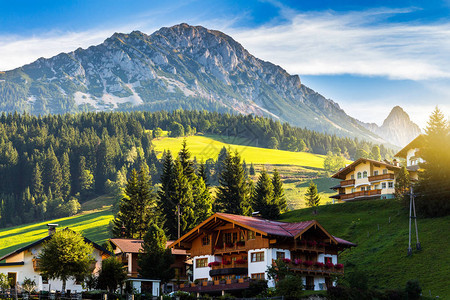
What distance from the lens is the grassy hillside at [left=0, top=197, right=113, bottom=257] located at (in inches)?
5605

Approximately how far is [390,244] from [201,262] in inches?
955

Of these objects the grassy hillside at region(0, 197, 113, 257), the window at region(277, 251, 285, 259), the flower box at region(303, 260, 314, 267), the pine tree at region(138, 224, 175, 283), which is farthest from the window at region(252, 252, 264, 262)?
the grassy hillside at region(0, 197, 113, 257)

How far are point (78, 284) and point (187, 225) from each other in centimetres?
2983

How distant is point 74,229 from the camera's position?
15262 cm

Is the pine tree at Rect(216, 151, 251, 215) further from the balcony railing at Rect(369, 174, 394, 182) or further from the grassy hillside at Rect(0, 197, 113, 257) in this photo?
the grassy hillside at Rect(0, 197, 113, 257)

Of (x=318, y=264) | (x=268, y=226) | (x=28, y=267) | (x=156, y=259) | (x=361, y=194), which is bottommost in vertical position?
(x=28, y=267)

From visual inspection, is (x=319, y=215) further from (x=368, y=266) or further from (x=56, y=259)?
(x=56, y=259)

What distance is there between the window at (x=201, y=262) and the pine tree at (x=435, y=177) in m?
32.0

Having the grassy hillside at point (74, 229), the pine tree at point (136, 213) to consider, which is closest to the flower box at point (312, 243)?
the pine tree at point (136, 213)

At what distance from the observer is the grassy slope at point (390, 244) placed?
63.8m

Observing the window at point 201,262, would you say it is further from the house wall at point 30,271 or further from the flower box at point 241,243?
the house wall at point 30,271

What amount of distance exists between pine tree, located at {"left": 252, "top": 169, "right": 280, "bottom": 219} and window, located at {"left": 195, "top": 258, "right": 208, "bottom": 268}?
122 feet

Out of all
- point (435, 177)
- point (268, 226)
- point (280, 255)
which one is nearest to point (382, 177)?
point (435, 177)

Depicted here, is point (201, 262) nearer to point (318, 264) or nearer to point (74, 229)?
point (318, 264)
